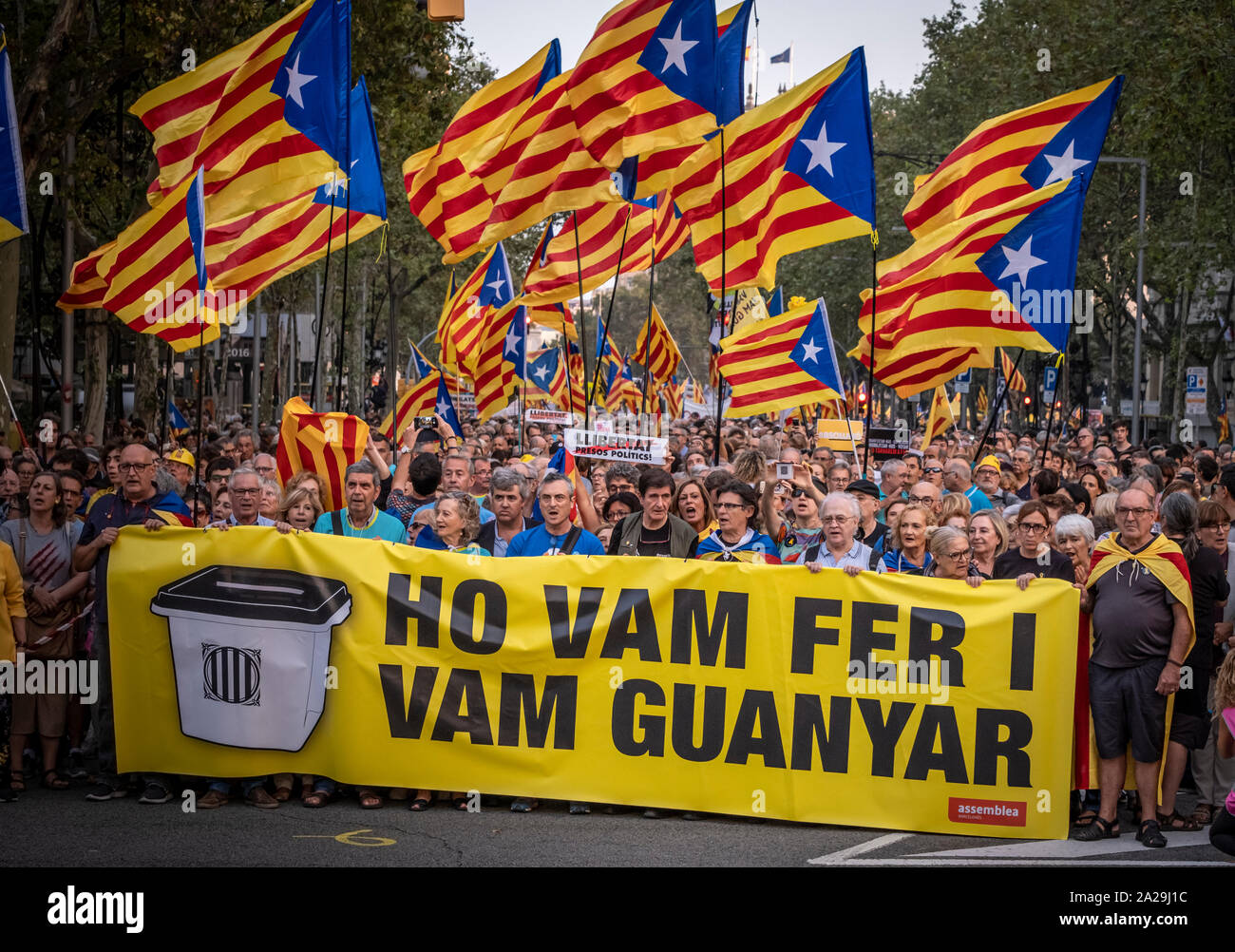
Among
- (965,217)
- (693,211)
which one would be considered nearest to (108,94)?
(693,211)

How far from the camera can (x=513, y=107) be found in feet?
43.8

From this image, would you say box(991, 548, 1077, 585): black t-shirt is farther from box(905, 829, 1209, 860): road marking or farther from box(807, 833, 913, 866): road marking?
box(807, 833, 913, 866): road marking

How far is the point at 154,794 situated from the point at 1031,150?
8.34 meters

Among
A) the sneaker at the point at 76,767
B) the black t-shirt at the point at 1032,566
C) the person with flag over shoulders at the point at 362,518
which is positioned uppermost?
the person with flag over shoulders at the point at 362,518

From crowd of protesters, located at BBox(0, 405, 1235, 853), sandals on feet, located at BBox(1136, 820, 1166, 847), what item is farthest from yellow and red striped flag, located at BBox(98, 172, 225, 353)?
sandals on feet, located at BBox(1136, 820, 1166, 847)

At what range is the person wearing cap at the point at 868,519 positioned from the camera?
986cm

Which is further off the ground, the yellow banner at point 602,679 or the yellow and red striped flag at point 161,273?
the yellow and red striped flag at point 161,273

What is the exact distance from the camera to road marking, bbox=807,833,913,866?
7090 mm

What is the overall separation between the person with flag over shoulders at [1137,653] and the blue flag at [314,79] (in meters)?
6.34

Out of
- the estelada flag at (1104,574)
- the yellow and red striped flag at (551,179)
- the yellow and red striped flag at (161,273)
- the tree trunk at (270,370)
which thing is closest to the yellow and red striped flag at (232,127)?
the yellow and red striped flag at (161,273)

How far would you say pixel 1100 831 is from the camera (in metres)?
7.83

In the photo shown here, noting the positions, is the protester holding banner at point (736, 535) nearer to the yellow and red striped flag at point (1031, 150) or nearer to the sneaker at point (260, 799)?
the sneaker at point (260, 799)

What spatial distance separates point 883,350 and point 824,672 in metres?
6.75

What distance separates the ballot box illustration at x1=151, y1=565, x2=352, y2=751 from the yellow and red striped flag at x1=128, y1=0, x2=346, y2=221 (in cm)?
392
